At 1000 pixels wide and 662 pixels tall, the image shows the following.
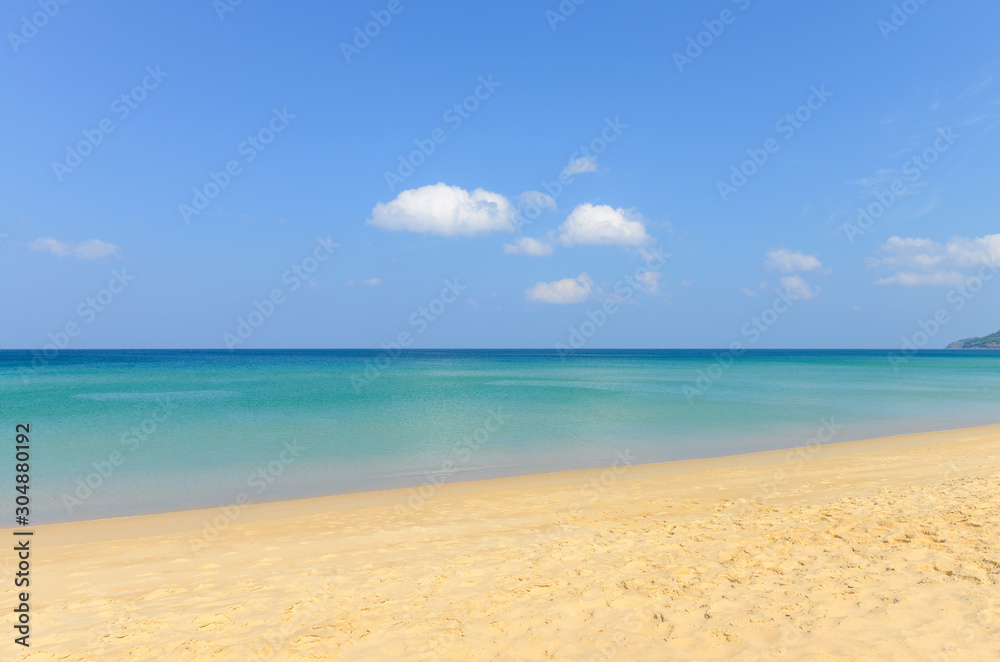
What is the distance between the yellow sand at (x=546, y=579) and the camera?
4.68 metres

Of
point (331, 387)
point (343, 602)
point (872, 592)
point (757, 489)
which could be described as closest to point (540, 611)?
point (343, 602)

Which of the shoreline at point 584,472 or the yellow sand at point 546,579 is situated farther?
the shoreline at point 584,472

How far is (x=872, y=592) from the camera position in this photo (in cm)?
527

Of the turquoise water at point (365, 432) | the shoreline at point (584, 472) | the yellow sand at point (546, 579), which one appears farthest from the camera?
the turquoise water at point (365, 432)

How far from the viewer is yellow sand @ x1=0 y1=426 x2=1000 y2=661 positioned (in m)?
4.68

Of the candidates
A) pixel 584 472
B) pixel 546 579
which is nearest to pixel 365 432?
pixel 584 472

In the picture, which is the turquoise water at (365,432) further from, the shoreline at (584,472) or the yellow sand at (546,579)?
the yellow sand at (546,579)

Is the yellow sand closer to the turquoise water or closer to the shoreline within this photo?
the shoreline

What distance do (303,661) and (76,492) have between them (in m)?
9.66

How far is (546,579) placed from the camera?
20.0ft

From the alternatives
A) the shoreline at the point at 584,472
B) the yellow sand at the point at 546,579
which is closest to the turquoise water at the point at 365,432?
the shoreline at the point at 584,472

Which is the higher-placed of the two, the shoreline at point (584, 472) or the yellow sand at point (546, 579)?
the yellow sand at point (546, 579)

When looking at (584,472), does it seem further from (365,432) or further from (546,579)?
(365,432)

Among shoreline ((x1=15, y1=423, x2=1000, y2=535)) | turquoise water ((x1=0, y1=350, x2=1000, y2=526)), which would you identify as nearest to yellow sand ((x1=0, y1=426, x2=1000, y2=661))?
shoreline ((x1=15, y1=423, x2=1000, y2=535))
